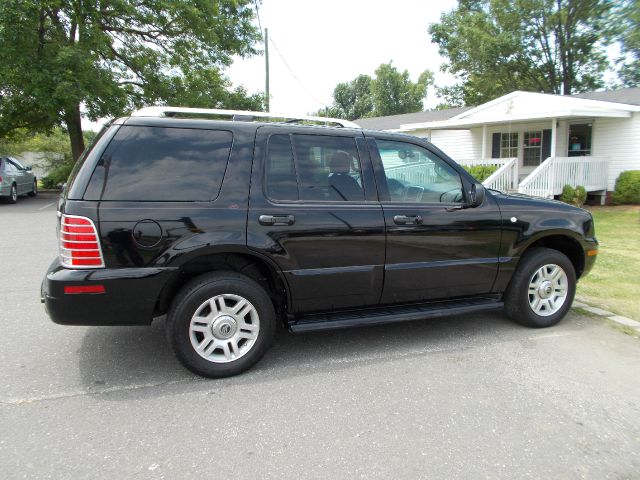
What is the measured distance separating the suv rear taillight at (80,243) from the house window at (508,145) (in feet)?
61.8

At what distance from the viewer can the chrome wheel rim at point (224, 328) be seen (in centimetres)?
346

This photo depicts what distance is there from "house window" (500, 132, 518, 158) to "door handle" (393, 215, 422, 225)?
16960mm

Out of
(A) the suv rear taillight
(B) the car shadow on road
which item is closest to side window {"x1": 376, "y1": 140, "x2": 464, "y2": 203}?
(B) the car shadow on road

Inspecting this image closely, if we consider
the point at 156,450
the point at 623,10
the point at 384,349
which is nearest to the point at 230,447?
the point at 156,450

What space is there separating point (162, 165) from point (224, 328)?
4.19 ft

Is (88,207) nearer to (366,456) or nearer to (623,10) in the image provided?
(366,456)

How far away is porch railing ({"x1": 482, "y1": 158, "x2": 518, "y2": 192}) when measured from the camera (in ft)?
47.7

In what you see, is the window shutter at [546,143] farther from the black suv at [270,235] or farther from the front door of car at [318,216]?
the front door of car at [318,216]

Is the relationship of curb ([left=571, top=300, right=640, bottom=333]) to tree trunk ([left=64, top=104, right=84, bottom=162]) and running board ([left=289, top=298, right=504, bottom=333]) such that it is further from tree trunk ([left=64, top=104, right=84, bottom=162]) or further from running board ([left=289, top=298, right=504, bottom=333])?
tree trunk ([left=64, top=104, right=84, bottom=162])

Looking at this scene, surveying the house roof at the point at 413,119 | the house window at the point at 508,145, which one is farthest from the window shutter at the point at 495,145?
the house roof at the point at 413,119

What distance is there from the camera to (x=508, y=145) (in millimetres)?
19359

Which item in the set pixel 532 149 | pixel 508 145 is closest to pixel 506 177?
pixel 532 149

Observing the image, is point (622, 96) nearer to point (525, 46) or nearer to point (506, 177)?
point (506, 177)

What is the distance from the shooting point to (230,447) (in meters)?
2.70
